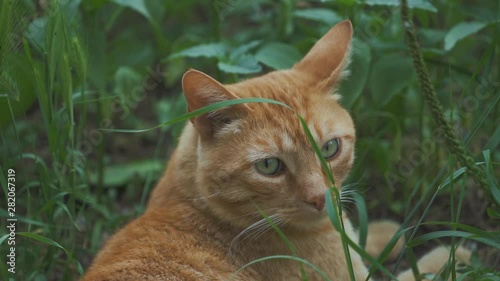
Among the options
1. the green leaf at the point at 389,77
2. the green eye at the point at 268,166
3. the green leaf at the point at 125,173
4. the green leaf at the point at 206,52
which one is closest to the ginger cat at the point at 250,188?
the green eye at the point at 268,166

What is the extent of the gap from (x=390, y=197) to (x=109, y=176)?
1662 millimetres

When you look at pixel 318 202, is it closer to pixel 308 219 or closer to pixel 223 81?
pixel 308 219

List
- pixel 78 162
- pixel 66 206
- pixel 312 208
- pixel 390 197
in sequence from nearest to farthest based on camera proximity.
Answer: pixel 312 208, pixel 66 206, pixel 78 162, pixel 390 197

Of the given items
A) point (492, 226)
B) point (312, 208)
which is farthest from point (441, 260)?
point (312, 208)

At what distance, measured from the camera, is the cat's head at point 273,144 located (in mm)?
2504

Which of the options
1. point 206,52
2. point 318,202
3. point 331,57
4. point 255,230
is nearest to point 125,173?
point 206,52

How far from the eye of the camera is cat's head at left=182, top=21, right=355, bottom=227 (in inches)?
98.6

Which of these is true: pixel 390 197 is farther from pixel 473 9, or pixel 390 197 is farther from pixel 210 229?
pixel 210 229

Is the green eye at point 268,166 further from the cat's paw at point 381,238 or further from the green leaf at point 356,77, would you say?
the cat's paw at point 381,238

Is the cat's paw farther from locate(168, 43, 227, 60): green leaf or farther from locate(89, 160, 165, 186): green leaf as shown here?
locate(89, 160, 165, 186): green leaf

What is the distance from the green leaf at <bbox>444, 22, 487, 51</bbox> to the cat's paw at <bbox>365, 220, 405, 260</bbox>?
956mm

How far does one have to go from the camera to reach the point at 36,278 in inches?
A: 115

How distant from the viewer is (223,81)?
3.78 m

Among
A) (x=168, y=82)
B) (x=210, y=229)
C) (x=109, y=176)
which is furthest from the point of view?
(x=168, y=82)
